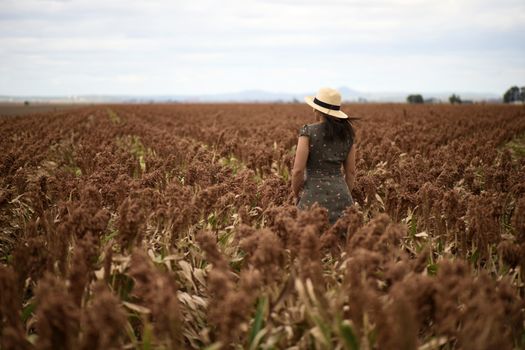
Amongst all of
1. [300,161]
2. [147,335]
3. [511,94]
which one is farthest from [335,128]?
[511,94]

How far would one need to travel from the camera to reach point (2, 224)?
538 centimetres

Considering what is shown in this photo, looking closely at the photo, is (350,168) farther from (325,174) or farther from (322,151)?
(322,151)

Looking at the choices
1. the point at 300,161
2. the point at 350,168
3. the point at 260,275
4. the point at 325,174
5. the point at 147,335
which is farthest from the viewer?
the point at 350,168

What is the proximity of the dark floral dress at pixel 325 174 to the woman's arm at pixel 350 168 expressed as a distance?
0.10 metres

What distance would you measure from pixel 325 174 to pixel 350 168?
0.46 meters

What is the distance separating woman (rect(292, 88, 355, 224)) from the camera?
15.5 ft

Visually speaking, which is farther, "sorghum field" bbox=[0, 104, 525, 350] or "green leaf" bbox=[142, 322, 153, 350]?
"green leaf" bbox=[142, 322, 153, 350]

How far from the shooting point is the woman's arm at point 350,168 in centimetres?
509

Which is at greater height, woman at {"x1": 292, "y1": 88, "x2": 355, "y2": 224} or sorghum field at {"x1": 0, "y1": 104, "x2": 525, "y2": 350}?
woman at {"x1": 292, "y1": 88, "x2": 355, "y2": 224}

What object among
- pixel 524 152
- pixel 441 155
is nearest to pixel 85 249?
pixel 441 155

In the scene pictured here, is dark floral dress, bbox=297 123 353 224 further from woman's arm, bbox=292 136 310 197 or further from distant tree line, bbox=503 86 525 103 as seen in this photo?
distant tree line, bbox=503 86 525 103

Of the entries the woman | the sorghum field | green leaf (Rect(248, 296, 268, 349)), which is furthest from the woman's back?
green leaf (Rect(248, 296, 268, 349))

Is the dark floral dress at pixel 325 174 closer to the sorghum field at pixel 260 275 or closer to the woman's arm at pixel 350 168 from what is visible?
the woman's arm at pixel 350 168

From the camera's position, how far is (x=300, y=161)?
4.84 m
